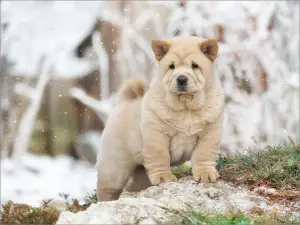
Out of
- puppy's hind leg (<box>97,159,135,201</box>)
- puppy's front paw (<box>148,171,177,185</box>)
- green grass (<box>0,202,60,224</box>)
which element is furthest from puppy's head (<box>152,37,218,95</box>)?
green grass (<box>0,202,60,224</box>)

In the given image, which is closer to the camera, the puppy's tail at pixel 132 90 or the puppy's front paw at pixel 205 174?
the puppy's front paw at pixel 205 174

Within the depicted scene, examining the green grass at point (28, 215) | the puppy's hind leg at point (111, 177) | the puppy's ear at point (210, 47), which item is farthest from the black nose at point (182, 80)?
the green grass at point (28, 215)

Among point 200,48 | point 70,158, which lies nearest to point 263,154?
point 200,48

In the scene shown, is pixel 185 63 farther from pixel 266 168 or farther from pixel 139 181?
pixel 139 181

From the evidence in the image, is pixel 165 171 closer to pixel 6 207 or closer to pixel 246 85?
pixel 6 207

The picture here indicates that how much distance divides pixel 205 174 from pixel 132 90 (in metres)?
1.24

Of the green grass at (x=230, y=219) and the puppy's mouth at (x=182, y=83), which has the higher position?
the puppy's mouth at (x=182, y=83)

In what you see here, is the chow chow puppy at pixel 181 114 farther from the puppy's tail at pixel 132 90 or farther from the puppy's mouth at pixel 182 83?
the puppy's tail at pixel 132 90

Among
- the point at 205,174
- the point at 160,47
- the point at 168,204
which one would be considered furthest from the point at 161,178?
the point at 160,47

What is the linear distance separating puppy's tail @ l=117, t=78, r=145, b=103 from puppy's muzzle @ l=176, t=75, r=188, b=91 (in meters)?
0.98

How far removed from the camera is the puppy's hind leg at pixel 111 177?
6.44m

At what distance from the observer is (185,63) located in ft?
18.9

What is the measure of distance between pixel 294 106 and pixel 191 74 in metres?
5.02

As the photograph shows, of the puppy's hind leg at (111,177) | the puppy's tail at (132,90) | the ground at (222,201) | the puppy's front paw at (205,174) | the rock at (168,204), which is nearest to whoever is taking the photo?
the rock at (168,204)
